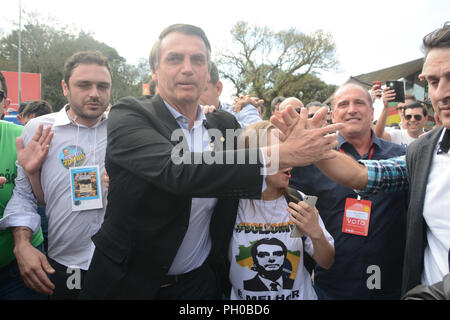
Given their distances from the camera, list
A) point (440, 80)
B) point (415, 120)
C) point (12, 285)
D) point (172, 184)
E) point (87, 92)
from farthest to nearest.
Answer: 1. point (415, 120)
2. point (87, 92)
3. point (12, 285)
4. point (440, 80)
5. point (172, 184)

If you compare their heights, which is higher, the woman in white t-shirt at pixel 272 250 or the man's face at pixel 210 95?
the man's face at pixel 210 95

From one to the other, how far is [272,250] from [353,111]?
1622mm

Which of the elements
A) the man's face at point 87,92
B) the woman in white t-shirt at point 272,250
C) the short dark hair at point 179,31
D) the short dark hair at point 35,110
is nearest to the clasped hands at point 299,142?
the woman in white t-shirt at point 272,250

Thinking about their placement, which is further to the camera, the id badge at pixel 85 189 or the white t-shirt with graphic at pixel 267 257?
the id badge at pixel 85 189

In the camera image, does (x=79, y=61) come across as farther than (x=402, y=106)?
No

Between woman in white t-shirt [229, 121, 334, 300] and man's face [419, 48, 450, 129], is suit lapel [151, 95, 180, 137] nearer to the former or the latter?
woman in white t-shirt [229, 121, 334, 300]

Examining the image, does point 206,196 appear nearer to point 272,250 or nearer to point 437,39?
point 272,250

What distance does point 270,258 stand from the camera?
1833 millimetres

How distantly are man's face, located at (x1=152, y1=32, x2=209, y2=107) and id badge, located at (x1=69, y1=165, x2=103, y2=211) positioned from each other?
101cm

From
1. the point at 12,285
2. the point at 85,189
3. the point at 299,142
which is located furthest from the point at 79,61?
the point at 299,142

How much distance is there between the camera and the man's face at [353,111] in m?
2.70

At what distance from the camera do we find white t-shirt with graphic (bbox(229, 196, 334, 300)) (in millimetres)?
1827

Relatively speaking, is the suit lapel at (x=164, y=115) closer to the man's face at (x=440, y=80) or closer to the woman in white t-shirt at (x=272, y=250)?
the woman in white t-shirt at (x=272, y=250)

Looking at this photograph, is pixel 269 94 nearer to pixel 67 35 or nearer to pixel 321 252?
pixel 67 35
